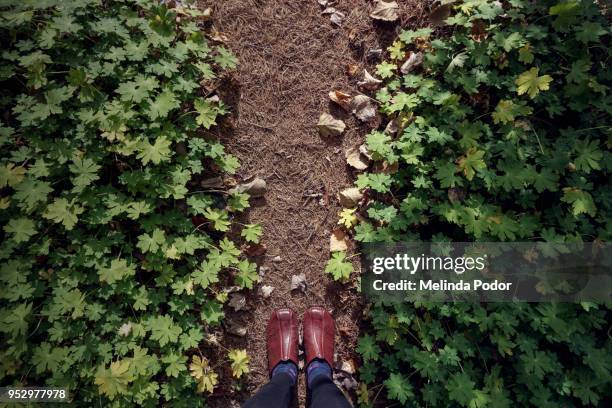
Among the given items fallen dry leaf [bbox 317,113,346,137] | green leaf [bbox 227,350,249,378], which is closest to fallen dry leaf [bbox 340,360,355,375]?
green leaf [bbox 227,350,249,378]

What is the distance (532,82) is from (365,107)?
1.34m

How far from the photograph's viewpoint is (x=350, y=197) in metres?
3.35

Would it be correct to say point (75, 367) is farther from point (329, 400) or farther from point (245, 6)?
point (245, 6)

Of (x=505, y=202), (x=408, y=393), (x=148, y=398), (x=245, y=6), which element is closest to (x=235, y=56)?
(x=245, y=6)

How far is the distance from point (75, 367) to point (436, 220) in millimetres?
3055

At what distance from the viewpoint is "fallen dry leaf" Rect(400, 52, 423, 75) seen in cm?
337

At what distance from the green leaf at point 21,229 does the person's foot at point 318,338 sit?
2277mm

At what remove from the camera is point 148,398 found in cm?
285

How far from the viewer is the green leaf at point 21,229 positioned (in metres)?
2.84

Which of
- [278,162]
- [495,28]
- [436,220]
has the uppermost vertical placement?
[495,28]

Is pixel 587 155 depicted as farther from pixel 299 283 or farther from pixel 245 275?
pixel 245 275

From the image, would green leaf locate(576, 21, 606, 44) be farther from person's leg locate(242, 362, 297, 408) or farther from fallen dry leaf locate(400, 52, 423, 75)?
person's leg locate(242, 362, 297, 408)

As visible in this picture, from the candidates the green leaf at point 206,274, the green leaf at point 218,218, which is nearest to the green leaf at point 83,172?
the green leaf at point 218,218

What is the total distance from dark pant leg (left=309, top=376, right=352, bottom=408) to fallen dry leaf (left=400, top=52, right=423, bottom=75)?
272 centimetres
